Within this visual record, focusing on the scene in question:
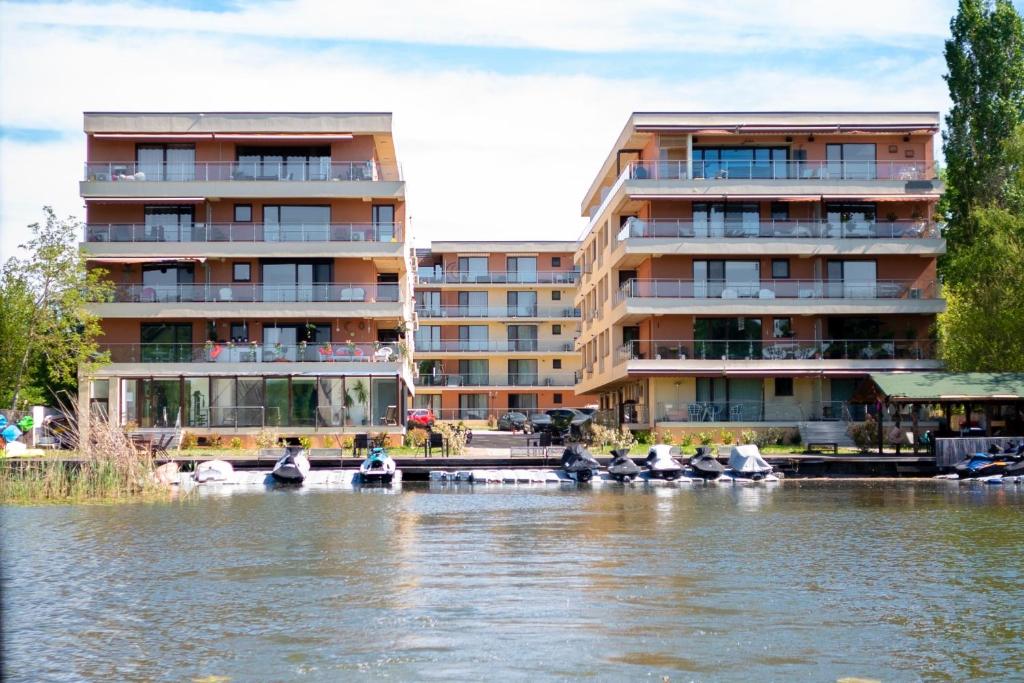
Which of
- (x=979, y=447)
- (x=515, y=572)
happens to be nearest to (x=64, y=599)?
(x=515, y=572)

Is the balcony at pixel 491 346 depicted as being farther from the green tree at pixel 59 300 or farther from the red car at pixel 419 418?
the green tree at pixel 59 300

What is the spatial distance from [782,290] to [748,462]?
1956 cm

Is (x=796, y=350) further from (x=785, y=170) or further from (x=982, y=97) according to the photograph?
(x=982, y=97)

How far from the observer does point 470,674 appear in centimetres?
1483

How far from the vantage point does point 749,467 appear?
49438 mm

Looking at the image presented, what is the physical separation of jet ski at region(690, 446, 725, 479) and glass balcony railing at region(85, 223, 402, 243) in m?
23.4

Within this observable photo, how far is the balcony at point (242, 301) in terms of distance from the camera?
66312mm

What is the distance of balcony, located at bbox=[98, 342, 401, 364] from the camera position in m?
65.3

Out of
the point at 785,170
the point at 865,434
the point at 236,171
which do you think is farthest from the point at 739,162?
the point at 236,171

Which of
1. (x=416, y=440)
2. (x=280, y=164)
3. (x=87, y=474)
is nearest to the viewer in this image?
(x=87, y=474)

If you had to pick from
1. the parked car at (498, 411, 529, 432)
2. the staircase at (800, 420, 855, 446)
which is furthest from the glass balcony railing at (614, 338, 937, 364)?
the parked car at (498, 411, 529, 432)

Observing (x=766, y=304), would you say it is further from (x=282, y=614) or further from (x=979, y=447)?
(x=282, y=614)

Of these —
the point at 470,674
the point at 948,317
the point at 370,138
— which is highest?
the point at 370,138

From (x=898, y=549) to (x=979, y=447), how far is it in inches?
1033
